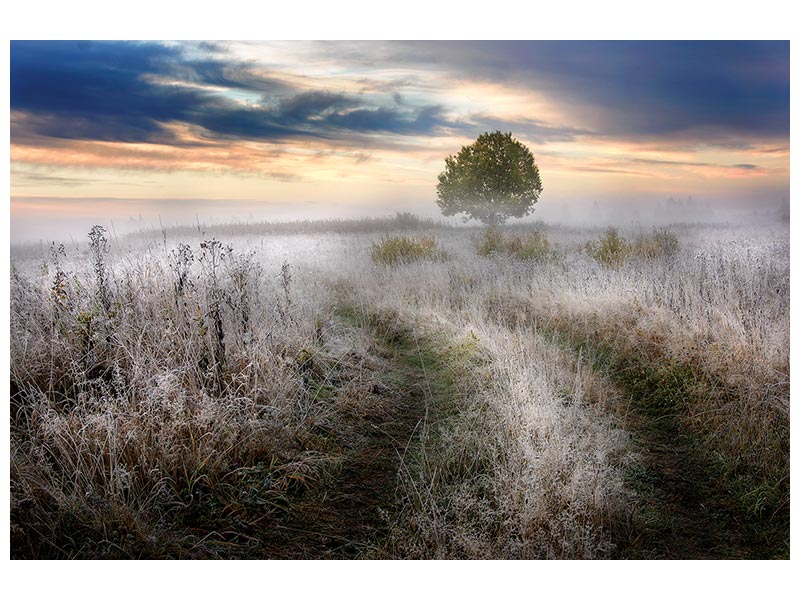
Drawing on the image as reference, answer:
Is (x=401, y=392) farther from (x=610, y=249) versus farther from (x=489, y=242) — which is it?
(x=610, y=249)

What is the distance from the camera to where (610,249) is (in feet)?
15.9

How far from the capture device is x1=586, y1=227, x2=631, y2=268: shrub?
472 centimetres

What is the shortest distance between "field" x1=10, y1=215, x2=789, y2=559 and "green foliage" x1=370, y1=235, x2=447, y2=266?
3cm

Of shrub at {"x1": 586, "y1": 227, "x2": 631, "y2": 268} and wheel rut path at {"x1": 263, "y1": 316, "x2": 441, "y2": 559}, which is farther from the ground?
shrub at {"x1": 586, "y1": 227, "x2": 631, "y2": 268}

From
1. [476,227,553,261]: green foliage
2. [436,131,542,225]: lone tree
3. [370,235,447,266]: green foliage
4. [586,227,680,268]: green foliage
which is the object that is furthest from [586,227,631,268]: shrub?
[370,235,447,266]: green foliage

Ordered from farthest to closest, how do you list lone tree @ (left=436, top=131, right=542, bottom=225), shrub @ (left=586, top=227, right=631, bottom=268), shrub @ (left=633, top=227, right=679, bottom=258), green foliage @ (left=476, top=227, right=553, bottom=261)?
green foliage @ (left=476, top=227, right=553, bottom=261) → shrub @ (left=586, top=227, right=631, bottom=268) → shrub @ (left=633, top=227, right=679, bottom=258) → lone tree @ (left=436, top=131, right=542, bottom=225)

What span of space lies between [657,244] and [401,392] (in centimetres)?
226

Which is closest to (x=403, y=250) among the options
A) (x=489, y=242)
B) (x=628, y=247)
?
(x=489, y=242)

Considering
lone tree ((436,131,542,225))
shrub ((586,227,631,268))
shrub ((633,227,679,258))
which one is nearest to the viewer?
lone tree ((436,131,542,225))

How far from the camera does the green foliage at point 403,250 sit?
4.76 meters

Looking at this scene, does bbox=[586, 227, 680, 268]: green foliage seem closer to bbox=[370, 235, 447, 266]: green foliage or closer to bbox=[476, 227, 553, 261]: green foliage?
bbox=[476, 227, 553, 261]: green foliage

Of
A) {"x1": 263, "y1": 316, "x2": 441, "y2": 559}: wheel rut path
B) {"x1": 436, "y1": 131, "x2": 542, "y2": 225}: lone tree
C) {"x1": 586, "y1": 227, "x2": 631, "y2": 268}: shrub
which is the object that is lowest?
{"x1": 263, "y1": 316, "x2": 441, "y2": 559}: wheel rut path
